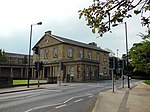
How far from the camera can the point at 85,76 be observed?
168ft

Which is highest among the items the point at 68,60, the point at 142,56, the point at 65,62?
the point at 68,60

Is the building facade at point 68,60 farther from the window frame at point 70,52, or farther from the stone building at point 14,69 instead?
the stone building at point 14,69

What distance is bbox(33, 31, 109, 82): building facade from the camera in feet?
167

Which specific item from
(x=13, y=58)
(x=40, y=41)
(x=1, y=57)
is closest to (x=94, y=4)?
(x=40, y=41)

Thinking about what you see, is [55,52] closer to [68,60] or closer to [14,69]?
[68,60]

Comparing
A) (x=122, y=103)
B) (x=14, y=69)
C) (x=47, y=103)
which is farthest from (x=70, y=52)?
(x=122, y=103)

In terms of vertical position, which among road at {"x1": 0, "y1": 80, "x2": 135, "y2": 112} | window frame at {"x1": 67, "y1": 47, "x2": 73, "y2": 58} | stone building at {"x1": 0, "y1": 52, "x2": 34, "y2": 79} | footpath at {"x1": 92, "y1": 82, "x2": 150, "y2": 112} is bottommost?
road at {"x1": 0, "y1": 80, "x2": 135, "y2": 112}

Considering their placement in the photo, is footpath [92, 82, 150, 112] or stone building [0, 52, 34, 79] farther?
stone building [0, 52, 34, 79]

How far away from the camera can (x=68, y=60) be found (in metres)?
54.2

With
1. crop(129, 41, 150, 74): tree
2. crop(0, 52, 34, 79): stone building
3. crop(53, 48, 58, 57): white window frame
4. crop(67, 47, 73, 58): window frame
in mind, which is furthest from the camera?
crop(0, 52, 34, 79): stone building

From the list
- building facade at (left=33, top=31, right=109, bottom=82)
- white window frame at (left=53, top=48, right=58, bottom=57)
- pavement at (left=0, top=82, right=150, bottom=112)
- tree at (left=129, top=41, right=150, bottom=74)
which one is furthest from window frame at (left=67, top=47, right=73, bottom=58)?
pavement at (left=0, top=82, right=150, bottom=112)

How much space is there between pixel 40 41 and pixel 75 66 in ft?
72.7

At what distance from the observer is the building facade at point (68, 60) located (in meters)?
50.9

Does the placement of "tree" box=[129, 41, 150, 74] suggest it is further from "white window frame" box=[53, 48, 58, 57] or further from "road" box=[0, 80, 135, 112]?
"white window frame" box=[53, 48, 58, 57]
